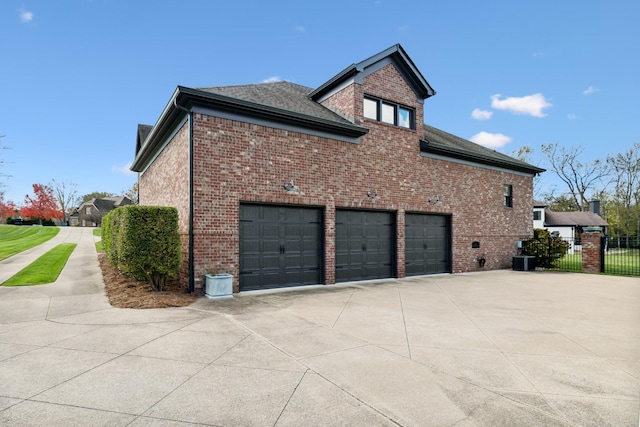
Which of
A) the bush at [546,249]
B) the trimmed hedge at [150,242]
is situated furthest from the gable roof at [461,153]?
the trimmed hedge at [150,242]

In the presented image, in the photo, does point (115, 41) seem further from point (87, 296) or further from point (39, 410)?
point (39, 410)

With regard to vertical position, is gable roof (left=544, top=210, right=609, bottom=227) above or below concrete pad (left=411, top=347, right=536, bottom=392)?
above

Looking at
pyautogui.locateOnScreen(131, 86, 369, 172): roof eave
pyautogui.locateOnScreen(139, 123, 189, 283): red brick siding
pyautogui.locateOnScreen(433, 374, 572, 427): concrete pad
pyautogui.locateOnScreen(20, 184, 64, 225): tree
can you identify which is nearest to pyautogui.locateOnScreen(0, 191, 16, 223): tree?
pyautogui.locateOnScreen(20, 184, 64, 225): tree

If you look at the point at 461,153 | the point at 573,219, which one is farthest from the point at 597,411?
the point at 573,219

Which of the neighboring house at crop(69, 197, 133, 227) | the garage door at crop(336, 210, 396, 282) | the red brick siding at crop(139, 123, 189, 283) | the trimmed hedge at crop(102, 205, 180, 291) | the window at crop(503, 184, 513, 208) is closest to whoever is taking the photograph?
the trimmed hedge at crop(102, 205, 180, 291)

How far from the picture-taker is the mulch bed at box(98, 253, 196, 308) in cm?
772

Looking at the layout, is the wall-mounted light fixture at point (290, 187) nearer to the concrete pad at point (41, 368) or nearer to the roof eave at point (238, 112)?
the roof eave at point (238, 112)

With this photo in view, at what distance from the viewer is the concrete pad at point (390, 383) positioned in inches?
126

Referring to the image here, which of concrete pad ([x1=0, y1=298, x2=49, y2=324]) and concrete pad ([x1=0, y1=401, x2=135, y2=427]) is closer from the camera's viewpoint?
concrete pad ([x1=0, y1=401, x2=135, y2=427])

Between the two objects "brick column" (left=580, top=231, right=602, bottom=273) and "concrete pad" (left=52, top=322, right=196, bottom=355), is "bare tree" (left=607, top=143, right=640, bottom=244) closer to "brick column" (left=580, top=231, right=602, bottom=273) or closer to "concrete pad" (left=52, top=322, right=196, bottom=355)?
"brick column" (left=580, top=231, right=602, bottom=273)

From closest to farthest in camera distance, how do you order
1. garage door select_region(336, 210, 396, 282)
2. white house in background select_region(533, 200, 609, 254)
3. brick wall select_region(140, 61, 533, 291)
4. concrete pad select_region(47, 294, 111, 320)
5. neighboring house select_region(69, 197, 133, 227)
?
concrete pad select_region(47, 294, 111, 320), brick wall select_region(140, 61, 533, 291), garage door select_region(336, 210, 396, 282), white house in background select_region(533, 200, 609, 254), neighboring house select_region(69, 197, 133, 227)

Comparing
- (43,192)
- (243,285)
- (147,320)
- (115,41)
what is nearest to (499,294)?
(243,285)

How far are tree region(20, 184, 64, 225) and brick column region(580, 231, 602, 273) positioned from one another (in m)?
77.4

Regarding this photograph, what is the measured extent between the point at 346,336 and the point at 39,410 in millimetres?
3997
